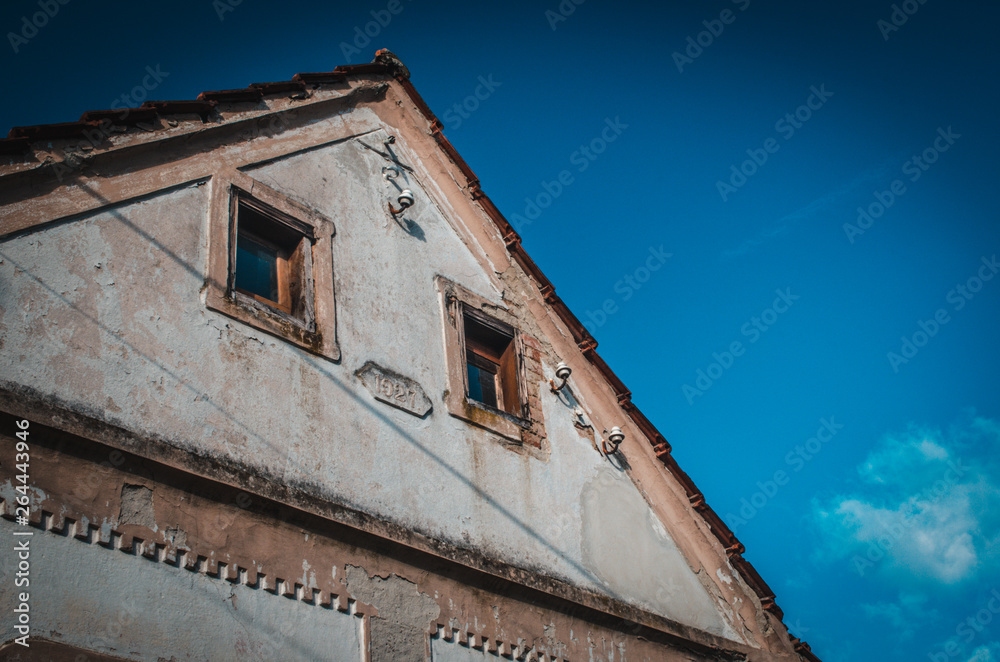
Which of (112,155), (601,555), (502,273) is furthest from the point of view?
(502,273)

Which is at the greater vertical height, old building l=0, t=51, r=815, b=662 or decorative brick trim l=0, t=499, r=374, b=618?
old building l=0, t=51, r=815, b=662

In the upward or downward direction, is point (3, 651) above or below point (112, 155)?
below

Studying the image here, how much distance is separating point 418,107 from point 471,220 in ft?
4.78

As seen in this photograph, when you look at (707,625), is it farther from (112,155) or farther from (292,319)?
(112,155)

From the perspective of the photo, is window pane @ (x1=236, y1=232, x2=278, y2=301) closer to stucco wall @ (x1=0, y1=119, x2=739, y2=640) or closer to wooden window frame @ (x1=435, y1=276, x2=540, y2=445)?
stucco wall @ (x1=0, y1=119, x2=739, y2=640)

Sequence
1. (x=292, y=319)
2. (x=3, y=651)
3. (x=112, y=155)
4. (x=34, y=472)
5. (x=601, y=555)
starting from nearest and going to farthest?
1. (x=3, y=651)
2. (x=34, y=472)
3. (x=112, y=155)
4. (x=292, y=319)
5. (x=601, y=555)

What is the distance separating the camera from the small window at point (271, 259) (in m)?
7.39

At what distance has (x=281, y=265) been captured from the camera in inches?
305

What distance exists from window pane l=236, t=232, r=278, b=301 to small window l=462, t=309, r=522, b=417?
207cm

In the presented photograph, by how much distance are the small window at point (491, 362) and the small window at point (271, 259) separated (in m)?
1.91

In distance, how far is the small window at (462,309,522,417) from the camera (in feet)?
29.3

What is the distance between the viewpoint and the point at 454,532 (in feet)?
23.9

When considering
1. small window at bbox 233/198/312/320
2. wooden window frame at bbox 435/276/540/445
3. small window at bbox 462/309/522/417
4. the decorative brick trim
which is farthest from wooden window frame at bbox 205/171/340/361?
the decorative brick trim

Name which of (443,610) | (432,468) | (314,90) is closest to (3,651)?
(443,610)
